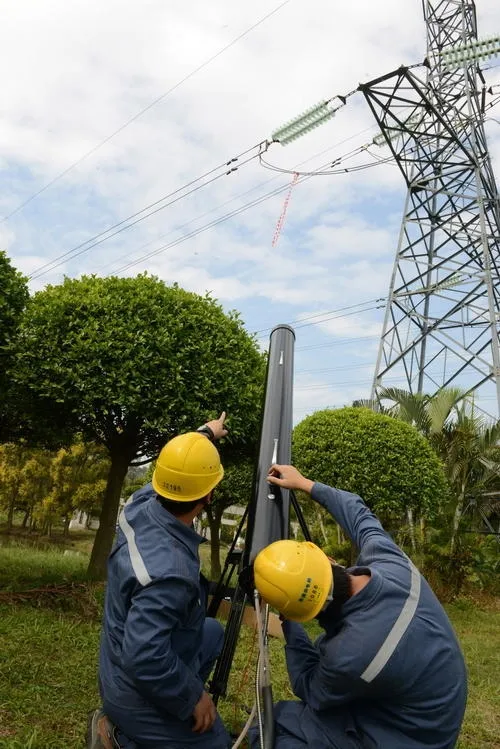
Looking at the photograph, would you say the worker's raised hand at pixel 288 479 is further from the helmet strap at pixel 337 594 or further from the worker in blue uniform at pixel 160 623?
the helmet strap at pixel 337 594

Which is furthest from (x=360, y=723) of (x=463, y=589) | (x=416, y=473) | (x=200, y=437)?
(x=463, y=589)

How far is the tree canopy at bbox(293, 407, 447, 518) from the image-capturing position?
9.32 m

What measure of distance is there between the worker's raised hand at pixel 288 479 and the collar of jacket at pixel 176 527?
63 cm

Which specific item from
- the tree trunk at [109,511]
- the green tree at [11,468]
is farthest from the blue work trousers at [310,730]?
the green tree at [11,468]

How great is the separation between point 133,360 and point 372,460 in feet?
15.5

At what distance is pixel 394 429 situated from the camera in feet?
32.4

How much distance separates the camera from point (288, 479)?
3061 mm

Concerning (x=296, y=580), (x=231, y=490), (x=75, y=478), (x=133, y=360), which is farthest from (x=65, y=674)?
(x=75, y=478)

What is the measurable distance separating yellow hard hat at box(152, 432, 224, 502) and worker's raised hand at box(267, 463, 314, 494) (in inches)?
16.7

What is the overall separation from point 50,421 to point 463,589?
9.58 metres

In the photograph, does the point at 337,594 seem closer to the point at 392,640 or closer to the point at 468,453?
the point at 392,640

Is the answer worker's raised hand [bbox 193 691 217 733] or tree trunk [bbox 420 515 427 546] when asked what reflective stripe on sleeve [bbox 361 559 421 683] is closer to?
worker's raised hand [bbox 193 691 217 733]

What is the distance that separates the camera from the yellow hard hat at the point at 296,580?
224cm

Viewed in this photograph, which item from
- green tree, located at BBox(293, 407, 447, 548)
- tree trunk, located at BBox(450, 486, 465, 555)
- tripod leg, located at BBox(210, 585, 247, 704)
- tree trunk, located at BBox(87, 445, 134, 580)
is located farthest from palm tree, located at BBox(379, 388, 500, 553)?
tripod leg, located at BBox(210, 585, 247, 704)
